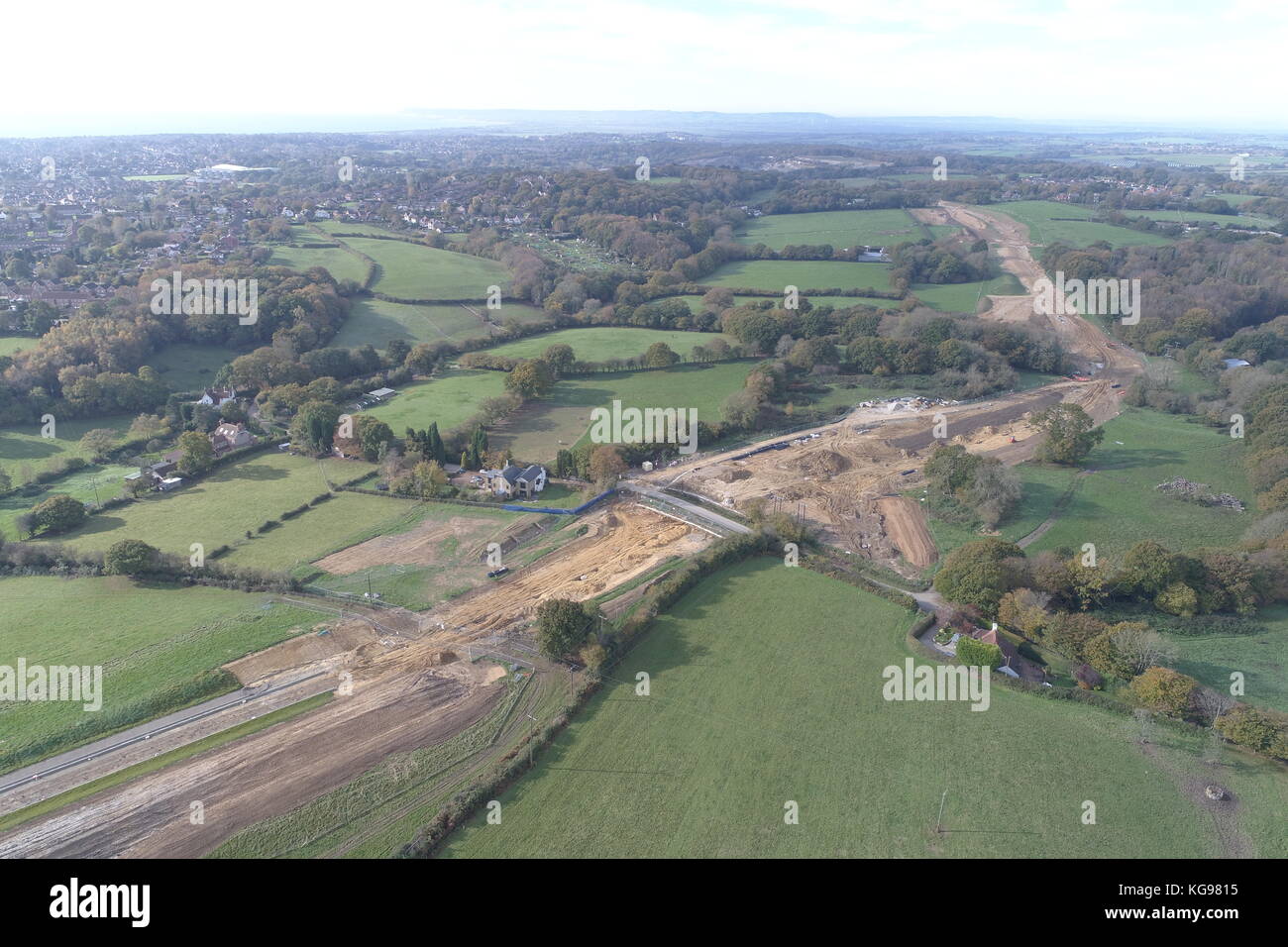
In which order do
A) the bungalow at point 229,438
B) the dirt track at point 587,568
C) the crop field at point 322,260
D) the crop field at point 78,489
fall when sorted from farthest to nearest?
the crop field at point 322,260 → the bungalow at point 229,438 → the crop field at point 78,489 → the dirt track at point 587,568

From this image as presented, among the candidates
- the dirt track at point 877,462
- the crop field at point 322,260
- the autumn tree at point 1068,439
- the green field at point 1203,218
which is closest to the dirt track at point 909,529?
the dirt track at point 877,462

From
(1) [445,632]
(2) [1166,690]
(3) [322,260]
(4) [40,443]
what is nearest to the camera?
(2) [1166,690]

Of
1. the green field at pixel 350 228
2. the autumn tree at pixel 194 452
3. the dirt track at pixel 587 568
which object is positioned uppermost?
the green field at pixel 350 228

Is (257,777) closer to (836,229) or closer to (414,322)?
(414,322)

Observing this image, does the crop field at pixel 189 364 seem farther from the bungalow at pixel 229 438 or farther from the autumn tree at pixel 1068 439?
the autumn tree at pixel 1068 439

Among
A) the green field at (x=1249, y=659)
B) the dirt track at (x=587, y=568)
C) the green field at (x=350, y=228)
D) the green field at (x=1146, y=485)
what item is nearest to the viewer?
the green field at (x=1249, y=659)

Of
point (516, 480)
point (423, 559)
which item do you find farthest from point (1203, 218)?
point (423, 559)

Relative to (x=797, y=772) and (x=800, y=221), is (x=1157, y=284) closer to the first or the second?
(x=800, y=221)
